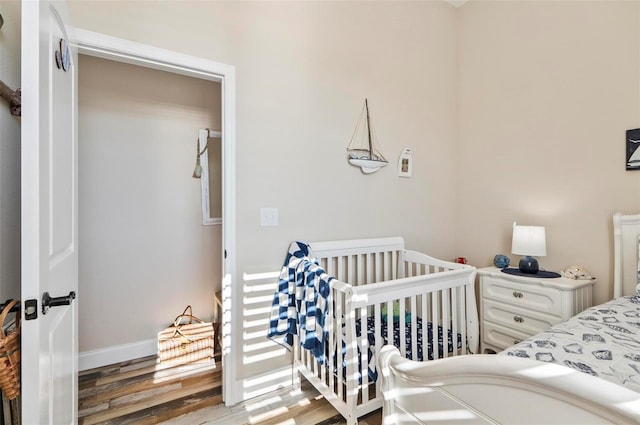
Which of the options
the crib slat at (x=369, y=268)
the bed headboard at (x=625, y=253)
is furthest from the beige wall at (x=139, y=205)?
the bed headboard at (x=625, y=253)

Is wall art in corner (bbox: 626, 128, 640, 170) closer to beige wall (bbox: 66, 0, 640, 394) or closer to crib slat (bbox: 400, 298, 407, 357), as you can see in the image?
beige wall (bbox: 66, 0, 640, 394)

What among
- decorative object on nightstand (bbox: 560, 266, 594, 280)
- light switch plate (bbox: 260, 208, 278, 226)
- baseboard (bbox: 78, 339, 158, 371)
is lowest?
baseboard (bbox: 78, 339, 158, 371)

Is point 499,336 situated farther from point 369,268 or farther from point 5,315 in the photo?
point 5,315

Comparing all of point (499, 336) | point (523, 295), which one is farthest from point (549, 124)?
point (499, 336)

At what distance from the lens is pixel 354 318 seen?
1.40 m

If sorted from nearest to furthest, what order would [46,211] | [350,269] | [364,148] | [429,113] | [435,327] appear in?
[46,211], [435,327], [350,269], [364,148], [429,113]

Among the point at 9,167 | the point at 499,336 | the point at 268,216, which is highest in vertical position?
the point at 9,167

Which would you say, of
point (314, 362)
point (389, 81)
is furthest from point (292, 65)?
point (314, 362)

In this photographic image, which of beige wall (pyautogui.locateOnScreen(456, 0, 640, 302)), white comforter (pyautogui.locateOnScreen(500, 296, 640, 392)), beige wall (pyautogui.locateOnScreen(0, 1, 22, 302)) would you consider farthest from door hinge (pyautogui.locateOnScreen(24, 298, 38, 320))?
beige wall (pyautogui.locateOnScreen(456, 0, 640, 302))

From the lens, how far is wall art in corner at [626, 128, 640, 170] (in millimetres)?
1890

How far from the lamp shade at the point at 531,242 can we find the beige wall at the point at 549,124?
0.78 feet

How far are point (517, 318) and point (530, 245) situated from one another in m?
0.52

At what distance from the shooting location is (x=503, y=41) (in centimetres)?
257

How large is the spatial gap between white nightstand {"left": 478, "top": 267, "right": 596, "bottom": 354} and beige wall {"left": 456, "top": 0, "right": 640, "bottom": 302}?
323mm
